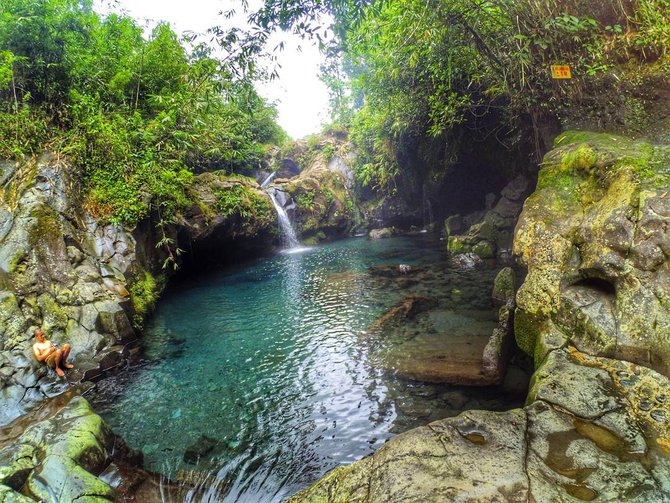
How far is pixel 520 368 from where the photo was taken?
5.98 m

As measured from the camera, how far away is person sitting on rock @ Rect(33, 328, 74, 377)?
681cm

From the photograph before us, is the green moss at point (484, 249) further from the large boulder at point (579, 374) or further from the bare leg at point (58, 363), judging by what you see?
the bare leg at point (58, 363)

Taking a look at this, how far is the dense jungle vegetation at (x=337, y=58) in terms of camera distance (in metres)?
7.12

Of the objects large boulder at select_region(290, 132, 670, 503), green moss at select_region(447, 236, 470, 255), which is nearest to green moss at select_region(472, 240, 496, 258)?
green moss at select_region(447, 236, 470, 255)

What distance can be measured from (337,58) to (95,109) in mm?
8433

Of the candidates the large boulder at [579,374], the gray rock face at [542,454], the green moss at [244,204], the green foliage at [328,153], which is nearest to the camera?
the gray rock face at [542,454]

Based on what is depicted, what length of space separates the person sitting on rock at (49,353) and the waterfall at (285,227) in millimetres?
16568

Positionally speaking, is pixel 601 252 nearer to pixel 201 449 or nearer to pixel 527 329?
pixel 527 329

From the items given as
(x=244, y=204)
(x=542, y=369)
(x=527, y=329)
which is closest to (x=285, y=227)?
(x=244, y=204)

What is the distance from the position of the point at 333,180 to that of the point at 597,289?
25809 millimetres

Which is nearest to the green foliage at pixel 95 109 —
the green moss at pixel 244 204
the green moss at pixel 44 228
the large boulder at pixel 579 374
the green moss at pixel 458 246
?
the green moss at pixel 44 228

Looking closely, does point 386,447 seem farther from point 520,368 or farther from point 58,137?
point 58,137

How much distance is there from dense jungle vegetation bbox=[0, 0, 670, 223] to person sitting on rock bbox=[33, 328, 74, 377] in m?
4.65

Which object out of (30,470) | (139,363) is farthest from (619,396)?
(139,363)
